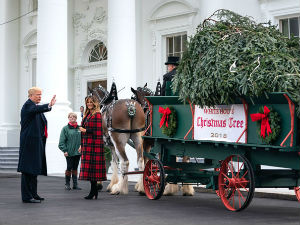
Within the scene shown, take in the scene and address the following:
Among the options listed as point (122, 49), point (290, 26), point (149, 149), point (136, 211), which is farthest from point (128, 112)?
point (290, 26)

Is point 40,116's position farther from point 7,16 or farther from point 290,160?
point 7,16

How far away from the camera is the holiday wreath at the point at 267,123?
7977mm

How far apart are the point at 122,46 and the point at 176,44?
2789 mm

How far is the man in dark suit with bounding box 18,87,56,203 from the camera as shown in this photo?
10.3 meters

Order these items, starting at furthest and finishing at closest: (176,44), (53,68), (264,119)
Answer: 1. (176,44)
2. (53,68)
3. (264,119)

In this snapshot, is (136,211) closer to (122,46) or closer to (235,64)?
(235,64)

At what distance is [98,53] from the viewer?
79.4ft

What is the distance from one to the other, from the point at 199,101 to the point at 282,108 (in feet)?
4.84

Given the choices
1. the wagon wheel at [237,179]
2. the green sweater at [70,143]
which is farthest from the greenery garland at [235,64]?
the green sweater at [70,143]

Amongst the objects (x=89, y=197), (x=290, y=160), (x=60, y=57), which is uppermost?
(x=60, y=57)

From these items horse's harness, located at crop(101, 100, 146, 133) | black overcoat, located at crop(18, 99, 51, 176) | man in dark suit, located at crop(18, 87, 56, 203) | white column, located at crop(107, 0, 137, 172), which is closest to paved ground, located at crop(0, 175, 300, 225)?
man in dark suit, located at crop(18, 87, 56, 203)

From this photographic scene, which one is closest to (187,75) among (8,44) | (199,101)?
(199,101)

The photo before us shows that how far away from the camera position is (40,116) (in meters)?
10.7

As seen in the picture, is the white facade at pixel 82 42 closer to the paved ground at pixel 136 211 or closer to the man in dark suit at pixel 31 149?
the paved ground at pixel 136 211
